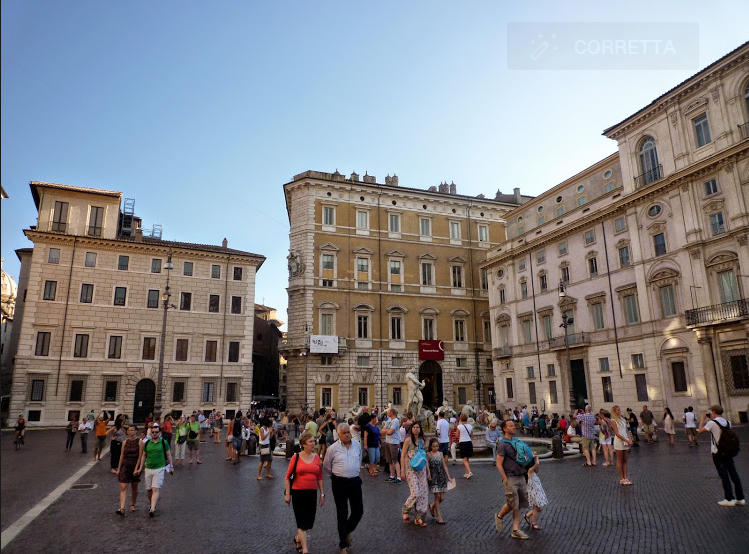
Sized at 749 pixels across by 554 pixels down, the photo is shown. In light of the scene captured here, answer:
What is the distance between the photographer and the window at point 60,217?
36.6 meters

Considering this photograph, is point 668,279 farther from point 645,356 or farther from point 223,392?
point 223,392

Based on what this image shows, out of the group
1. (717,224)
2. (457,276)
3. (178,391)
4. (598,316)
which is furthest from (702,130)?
(178,391)

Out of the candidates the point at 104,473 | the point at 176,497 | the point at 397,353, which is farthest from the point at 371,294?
the point at 176,497

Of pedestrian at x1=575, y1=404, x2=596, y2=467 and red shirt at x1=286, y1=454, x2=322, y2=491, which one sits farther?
Answer: pedestrian at x1=575, y1=404, x2=596, y2=467

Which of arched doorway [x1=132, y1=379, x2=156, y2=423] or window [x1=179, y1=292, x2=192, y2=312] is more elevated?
window [x1=179, y1=292, x2=192, y2=312]

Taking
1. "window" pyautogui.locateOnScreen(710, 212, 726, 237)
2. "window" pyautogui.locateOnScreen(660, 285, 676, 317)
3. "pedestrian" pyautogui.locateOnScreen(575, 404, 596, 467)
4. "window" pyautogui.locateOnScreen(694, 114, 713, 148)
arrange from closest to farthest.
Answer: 1. "pedestrian" pyautogui.locateOnScreen(575, 404, 596, 467)
2. "window" pyautogui.locateOnScreen(710, 212, 726, 237)
3. "window" pyautogui.locateOnScreen(694, 114, 713, 148)
4. "window" pyautogui.locateOnScreen(660, 285, 676, 317)

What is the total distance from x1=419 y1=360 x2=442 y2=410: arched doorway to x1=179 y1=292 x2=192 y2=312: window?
1916 cm

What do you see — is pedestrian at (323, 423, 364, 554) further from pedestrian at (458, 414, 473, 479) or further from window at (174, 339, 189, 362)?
window at (174, 339, 189, 362)

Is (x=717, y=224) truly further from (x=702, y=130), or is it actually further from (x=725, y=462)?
(x=725, y=462)

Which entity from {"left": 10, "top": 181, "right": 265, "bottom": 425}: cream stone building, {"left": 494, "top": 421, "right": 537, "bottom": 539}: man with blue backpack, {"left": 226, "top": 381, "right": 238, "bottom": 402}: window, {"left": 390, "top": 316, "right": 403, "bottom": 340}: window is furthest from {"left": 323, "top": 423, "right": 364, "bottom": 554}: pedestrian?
{"left": 390, "top": 316, "right": 403, "bottom": 340}: window

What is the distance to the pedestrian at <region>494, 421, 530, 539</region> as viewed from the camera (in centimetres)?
750

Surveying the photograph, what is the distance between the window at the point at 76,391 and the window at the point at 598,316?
34.0 meters

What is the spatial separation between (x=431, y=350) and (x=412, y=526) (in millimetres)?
35771

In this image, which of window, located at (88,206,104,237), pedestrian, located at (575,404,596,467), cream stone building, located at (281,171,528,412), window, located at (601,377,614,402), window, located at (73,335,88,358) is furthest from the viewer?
cream stone building, located at (281,171,528,412)
